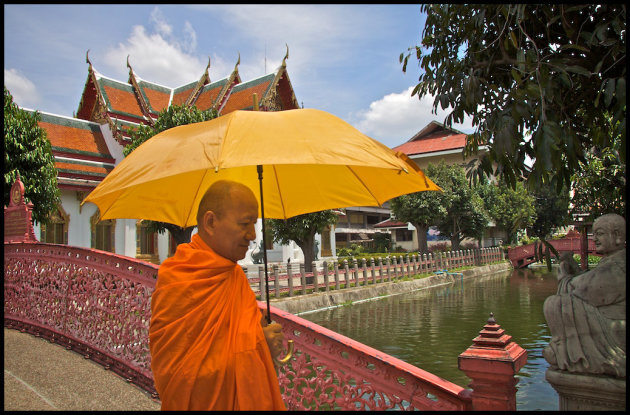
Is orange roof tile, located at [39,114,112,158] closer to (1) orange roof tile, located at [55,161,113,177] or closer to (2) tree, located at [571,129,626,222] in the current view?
(1) orange roof tile, located at [55,161,113,177]

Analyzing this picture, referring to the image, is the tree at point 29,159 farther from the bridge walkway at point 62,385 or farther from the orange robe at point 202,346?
the orange robe at point 202,346

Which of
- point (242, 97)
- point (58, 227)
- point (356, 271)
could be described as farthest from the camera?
point (242, 97)

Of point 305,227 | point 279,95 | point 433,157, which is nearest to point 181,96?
point 279,95

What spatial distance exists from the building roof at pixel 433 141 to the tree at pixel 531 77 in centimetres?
3508

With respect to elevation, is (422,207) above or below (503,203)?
below

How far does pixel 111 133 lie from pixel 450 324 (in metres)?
16.3

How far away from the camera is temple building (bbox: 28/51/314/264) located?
61.8 feet

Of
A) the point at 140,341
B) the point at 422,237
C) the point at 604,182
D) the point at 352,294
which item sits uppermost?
the point at 604,182

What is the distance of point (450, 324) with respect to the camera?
1244cm

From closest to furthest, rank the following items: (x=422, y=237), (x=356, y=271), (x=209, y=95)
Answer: (x=356, y=271) < (x=209, y=95) < (x=422, y=237)

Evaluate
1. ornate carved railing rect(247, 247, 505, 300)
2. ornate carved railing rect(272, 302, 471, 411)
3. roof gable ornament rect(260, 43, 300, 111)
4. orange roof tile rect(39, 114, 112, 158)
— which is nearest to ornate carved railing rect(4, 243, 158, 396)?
ornate carved railing rect(272, 302, 471, 411)

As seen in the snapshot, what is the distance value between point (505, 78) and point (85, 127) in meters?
20.7

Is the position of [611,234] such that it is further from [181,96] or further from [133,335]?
[181,96]

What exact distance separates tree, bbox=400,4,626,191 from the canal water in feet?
13.5
